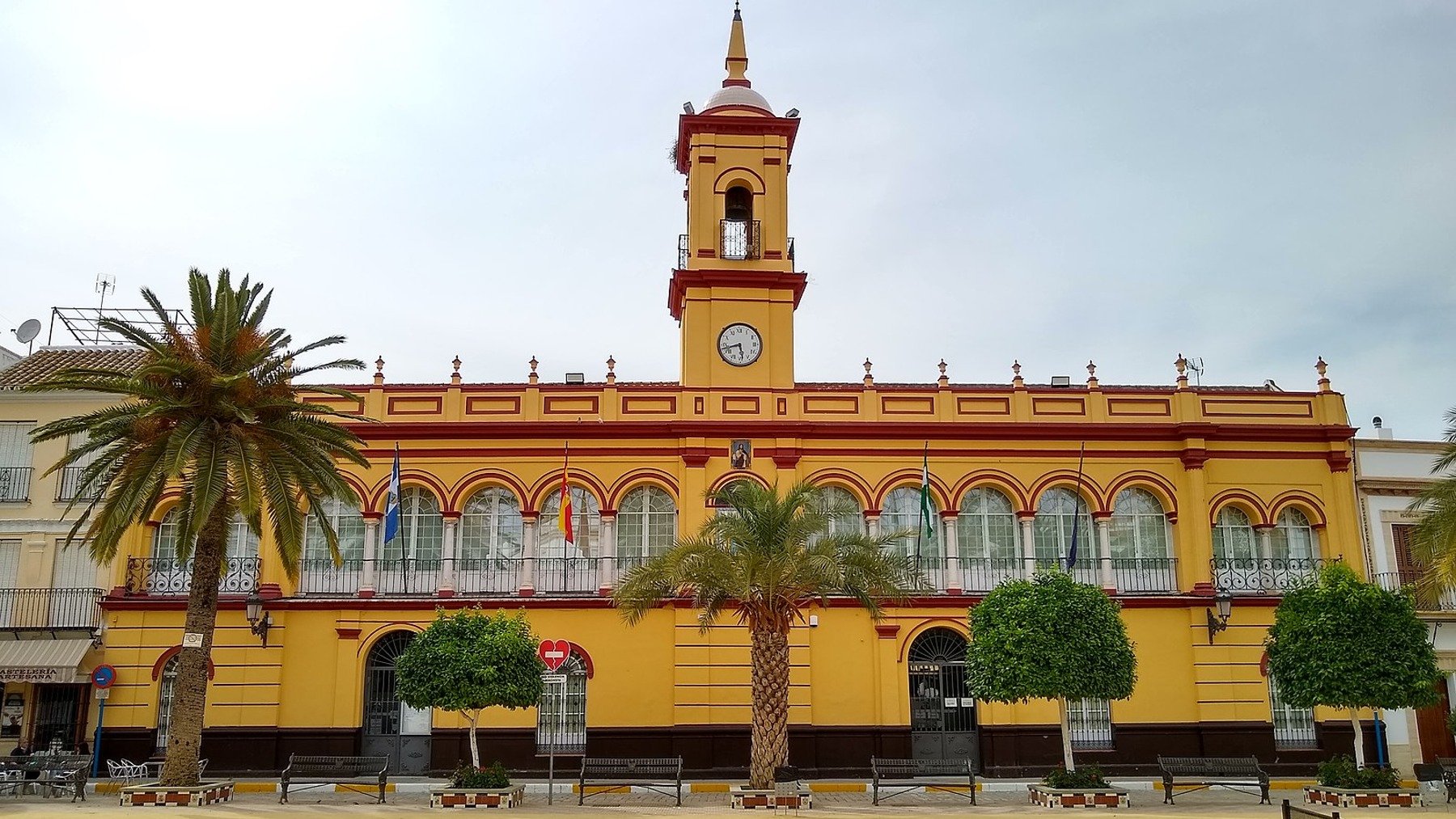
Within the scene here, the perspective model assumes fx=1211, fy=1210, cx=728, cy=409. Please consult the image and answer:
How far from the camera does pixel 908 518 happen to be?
28594 mm

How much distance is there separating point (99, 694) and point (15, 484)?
5.88 m

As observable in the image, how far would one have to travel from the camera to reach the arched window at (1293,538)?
94.9ft

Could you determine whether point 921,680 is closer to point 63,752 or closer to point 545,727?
point 545,727

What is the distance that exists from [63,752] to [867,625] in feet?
57.1

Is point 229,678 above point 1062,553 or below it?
below

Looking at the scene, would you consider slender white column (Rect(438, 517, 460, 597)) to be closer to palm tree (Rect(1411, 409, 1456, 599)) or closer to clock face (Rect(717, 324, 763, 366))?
clock face (Rect(717, 324, 763, 366))

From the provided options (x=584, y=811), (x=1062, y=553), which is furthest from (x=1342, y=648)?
(x=584, y=811)

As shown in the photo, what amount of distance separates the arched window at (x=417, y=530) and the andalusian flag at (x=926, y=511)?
1101cm

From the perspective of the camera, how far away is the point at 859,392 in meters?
29.0

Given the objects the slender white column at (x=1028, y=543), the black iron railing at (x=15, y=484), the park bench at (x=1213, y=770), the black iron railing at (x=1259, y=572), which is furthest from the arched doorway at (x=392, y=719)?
the black iron railing at (x=1259, y=572)

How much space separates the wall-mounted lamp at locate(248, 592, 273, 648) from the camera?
1035 inches

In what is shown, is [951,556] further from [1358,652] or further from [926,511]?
[1358,652]

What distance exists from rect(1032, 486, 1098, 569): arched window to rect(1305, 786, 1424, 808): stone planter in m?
7.69

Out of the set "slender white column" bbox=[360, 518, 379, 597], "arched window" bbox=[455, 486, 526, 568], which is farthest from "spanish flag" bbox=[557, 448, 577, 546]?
"slender white column" bbox=[360, 518, 379, 597]
